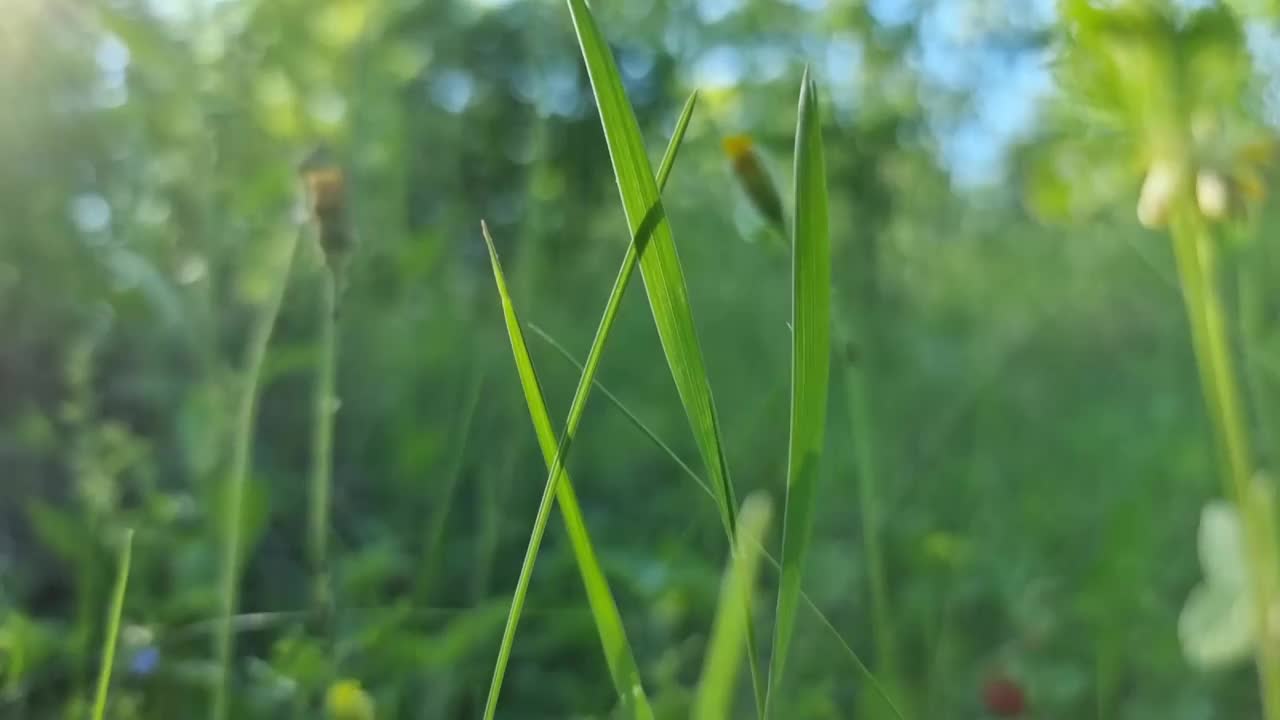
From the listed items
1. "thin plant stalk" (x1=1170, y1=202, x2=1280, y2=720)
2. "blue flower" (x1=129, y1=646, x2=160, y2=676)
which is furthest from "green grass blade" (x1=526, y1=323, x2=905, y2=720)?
"blue flower" (x1=129, y1=646, x2=160, y2=676)

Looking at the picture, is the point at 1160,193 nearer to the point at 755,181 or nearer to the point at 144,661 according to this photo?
the point at 755,181

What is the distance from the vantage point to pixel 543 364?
3.67ft

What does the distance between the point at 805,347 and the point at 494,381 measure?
2.57 feet

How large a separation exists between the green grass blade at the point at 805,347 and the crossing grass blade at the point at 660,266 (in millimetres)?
17

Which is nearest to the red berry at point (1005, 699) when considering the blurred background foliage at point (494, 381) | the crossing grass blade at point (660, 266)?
the blurred background foliage at point (494, 381)

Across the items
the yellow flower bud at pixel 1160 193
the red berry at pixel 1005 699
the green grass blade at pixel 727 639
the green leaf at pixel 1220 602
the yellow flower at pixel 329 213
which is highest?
the yellow flower at pixel 329 213

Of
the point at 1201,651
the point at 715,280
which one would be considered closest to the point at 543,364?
the point at 715,280

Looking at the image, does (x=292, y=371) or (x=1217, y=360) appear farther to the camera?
(x=292, y=371)

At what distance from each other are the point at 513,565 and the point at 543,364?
0.36 metres

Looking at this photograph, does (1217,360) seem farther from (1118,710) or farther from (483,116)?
(483,116)

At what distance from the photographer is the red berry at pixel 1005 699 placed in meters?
0.63

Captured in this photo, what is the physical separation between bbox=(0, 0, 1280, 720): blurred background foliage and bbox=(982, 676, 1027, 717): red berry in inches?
1.3

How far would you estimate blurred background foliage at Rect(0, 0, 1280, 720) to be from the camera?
59cm

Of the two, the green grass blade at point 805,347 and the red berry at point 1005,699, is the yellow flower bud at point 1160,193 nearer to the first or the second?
the green grass blade at point 805,347
